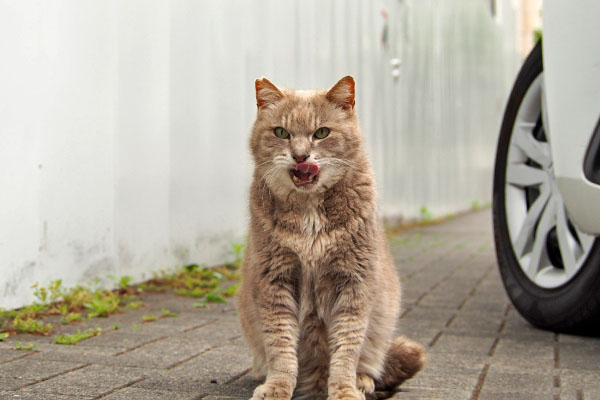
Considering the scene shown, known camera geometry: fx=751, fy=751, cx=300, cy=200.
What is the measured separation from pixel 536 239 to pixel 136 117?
2793 millimetres

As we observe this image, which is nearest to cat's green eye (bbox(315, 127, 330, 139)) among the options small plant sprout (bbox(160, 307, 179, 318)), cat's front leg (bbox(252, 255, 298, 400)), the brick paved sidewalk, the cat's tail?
cat's front leg (bbox(252, 255, 298, 400))

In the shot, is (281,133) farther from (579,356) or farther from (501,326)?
(501,326)

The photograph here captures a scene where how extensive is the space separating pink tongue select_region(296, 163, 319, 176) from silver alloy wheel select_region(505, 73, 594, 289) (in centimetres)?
183

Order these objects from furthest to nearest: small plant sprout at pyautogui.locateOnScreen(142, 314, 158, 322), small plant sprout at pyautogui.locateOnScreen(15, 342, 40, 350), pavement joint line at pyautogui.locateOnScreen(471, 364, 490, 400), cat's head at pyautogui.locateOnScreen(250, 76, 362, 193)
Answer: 1. small plant sprout at pyautogui.locateOnScreen(142, 314, 158, 322)
2. small plant sprout at pyautogui.locateOnScreen(15, 342, 40, 350)
3. pavement joint line at pyautogui.locateOnScreen(471, 364, 490, 400)
4. cat's head at pyautogui.locateOnScreen(250, 76, 362, 193)

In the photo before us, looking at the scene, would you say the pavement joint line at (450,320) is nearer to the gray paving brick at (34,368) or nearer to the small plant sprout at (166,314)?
the small plant sprout at (166,314)

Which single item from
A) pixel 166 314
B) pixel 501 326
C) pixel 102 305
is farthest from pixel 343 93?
pixel 102 305

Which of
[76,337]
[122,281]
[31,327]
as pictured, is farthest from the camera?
[122,281]

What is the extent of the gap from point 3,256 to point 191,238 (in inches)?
78.0

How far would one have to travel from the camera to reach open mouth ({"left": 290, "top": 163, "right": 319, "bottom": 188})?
2662 mm

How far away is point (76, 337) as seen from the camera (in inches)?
145

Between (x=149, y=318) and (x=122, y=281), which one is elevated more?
(x=122, y=281)

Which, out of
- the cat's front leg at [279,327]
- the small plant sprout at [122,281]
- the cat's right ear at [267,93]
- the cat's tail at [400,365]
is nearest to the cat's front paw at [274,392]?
the cat's front leg at [279,327]

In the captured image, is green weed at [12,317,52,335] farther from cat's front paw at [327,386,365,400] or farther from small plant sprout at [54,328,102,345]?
cat's front paw at [327,386,365,400]

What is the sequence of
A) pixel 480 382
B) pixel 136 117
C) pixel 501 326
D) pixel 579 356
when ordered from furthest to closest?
pixel 136 117 → pixel 501 326 → pixel 579 356 → pixel 480 382
